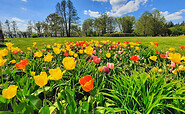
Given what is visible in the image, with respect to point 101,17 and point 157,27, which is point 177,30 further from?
point 101,17

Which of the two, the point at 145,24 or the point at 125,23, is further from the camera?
the point at 125,23

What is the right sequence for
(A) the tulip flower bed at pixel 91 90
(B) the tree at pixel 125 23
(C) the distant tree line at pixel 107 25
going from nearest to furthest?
(A) the tulip flower bed at pixel 91 90 → (C) the distant tree line at pixel 107 25 → (B) the tree at pixel 125 23

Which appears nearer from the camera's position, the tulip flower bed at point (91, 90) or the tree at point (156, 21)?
the tulip flower bed at point (91, 90)

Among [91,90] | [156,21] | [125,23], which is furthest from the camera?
[125,23]

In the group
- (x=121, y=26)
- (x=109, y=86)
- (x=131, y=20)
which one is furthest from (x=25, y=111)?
(x=131, y=20)

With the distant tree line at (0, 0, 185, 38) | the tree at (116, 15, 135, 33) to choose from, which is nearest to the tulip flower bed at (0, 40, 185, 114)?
the distant tree line at (0, 0, 185, 38)

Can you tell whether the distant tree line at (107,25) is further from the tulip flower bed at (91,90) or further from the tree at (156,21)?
the tulip flower bed at (91,90)

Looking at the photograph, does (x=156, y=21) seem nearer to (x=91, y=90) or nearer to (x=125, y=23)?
(x=125, y=23)

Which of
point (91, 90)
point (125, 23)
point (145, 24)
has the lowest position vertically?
point (91, 90)

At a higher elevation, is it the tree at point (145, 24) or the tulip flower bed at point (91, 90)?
the tree at point (145, 24)

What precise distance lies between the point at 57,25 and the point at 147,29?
96.8 feet

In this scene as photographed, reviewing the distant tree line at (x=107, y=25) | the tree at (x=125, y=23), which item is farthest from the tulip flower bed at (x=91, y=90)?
the tree at (x=125, y=23)

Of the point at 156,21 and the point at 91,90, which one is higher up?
the point at 156,21

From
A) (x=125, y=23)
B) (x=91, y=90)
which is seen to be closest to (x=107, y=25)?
(x=125, y=23)
